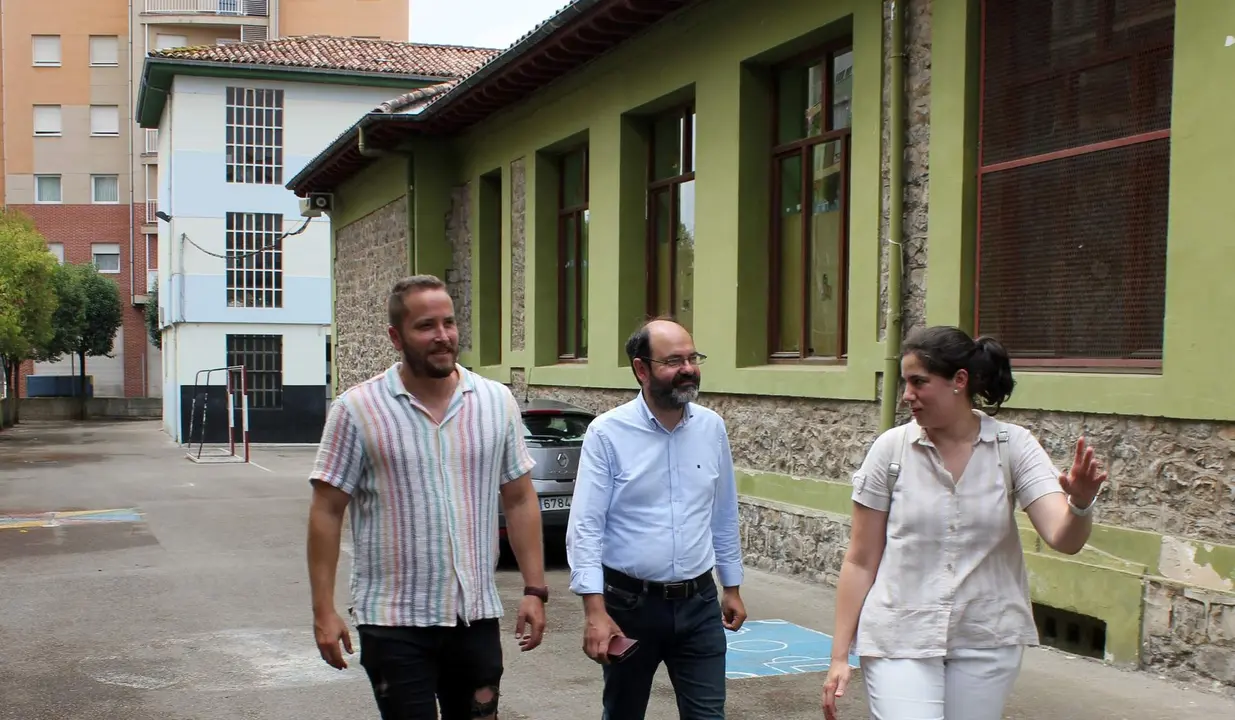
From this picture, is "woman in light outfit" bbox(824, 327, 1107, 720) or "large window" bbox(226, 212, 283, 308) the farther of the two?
"large window" bbox(226, 212, 283, 308)

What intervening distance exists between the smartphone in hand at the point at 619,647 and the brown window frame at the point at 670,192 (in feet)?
31.8

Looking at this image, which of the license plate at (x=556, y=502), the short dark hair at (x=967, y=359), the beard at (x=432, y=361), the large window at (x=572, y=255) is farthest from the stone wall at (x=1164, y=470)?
the large window at (x=572, y=255)

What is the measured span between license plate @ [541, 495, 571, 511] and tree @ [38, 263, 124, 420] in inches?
1780

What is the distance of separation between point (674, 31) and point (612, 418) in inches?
376

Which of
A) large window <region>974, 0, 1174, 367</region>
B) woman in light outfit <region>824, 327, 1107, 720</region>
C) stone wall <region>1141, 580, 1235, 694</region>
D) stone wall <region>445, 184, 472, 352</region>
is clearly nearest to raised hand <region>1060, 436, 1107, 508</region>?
woman in light outfit <region>824, 327, 1107, 720</region>

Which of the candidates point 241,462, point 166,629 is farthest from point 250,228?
point 166,629

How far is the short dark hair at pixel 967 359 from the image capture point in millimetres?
3465

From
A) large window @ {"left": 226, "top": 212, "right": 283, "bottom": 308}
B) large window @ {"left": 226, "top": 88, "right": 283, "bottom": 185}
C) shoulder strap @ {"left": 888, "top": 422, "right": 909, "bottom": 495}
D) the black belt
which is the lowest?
the black belt

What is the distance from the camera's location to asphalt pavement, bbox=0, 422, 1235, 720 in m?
6.55

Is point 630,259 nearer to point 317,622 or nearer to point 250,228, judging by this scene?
point 317,622

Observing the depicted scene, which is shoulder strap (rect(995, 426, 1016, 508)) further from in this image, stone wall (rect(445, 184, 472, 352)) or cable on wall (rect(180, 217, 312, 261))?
cable on wall (rect(180, 217, 312, 261))

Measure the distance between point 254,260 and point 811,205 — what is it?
90.6 ft

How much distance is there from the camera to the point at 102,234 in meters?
57.4

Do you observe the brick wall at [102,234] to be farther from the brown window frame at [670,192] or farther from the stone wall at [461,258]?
the brown window frame at [670,192]
